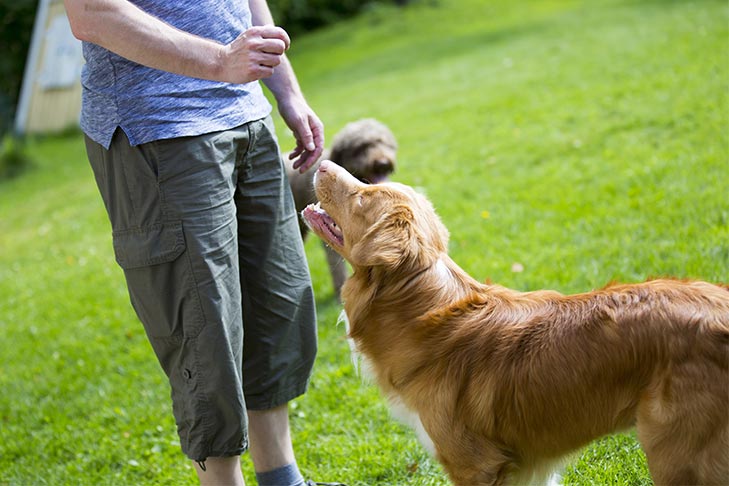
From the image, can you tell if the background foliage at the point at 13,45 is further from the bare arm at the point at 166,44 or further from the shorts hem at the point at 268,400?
the bare arm at the point at 166,44

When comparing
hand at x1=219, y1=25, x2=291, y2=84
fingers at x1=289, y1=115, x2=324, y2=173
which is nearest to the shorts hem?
fingers at x1=289, y1=115, x2=324, y2=173

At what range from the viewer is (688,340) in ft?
8.22

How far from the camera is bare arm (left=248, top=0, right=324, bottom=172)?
11.3ft

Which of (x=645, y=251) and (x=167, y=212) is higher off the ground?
(x=167, y=212)

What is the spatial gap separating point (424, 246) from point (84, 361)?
386cm

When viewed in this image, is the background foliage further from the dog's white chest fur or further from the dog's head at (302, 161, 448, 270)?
the dog's white chest fur

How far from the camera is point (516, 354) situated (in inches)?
112

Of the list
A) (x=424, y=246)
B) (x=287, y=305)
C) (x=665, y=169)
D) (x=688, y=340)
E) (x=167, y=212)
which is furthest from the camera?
(x=665, y=169)

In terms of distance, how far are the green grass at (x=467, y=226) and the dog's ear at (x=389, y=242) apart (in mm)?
1304

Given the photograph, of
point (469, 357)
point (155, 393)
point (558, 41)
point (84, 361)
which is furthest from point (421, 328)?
point (558, 41)

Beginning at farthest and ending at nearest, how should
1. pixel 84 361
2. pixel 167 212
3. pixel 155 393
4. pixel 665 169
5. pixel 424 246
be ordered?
pixel 665 169
pixel 84 361
pixel 155 393
pixel 424 246
pixel 167 212

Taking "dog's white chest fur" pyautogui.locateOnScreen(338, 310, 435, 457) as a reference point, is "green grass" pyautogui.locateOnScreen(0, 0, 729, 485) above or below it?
below

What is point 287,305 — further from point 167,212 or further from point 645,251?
point 645,251

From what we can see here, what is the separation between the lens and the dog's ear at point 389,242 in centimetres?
301
